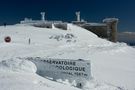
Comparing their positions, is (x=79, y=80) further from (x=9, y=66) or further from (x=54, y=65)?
(x=9, y=66)

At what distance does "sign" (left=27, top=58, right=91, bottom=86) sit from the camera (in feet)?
35.5

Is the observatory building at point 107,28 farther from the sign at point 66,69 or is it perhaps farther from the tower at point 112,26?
the sign at point 66,69

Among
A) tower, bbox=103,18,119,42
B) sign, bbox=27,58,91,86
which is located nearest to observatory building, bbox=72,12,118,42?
tower, bbox=103,18,119,42

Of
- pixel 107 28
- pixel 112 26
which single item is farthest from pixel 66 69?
pixel 112 26

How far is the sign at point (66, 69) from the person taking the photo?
10.8 m

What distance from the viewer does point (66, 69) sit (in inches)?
429

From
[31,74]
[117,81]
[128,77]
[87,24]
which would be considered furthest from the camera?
[87,24]

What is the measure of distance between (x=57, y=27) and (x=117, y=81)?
26.9 meters

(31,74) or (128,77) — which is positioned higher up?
(31,74)

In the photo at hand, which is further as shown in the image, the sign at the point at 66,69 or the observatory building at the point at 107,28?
the observatory building at the point at 107,28

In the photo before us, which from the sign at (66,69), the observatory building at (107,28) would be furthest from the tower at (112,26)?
the sign at (66,69)

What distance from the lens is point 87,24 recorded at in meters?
47.6

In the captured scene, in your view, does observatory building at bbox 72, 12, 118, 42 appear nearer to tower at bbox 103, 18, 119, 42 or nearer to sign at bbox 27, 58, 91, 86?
tower at bbox 103, 18, 119, 42

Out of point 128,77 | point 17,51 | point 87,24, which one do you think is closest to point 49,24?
point 87,24
